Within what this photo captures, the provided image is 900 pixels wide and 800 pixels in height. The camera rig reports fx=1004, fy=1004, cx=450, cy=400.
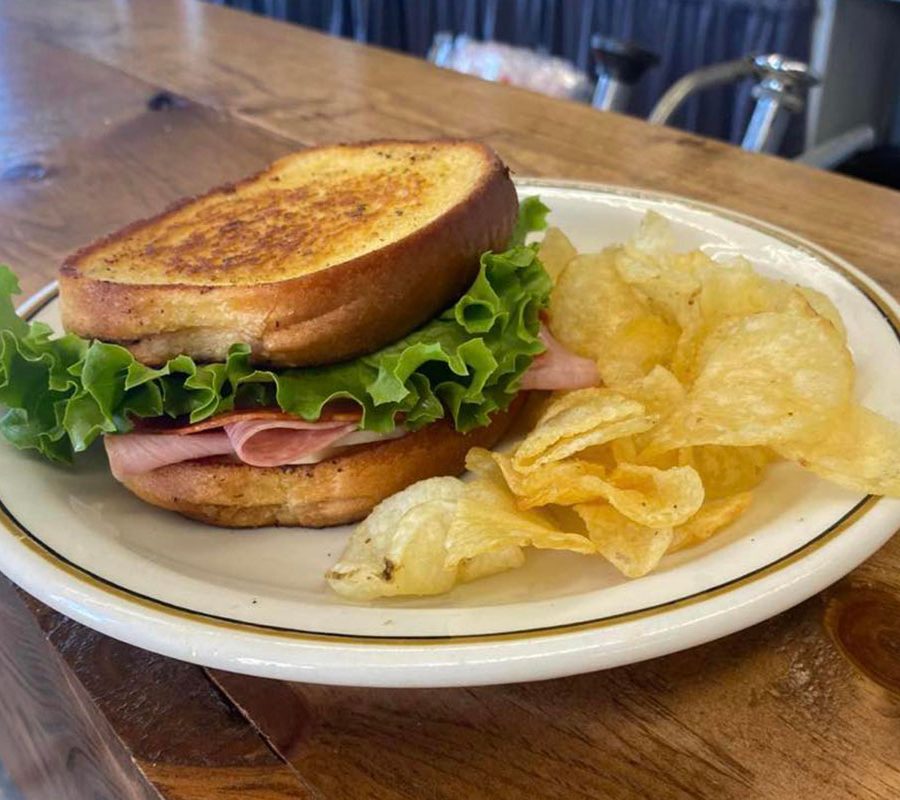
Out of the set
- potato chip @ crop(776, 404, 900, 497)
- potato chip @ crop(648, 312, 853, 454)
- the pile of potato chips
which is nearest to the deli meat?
the pile of potato chips

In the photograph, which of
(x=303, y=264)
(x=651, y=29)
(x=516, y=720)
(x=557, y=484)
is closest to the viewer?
(x=516, y=720)

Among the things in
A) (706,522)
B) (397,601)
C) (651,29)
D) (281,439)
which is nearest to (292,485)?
(281,439)

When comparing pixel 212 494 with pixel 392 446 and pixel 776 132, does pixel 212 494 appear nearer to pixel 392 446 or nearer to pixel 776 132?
pixel 392 446

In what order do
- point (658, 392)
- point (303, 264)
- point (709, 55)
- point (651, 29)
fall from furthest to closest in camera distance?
1. point (651, 29)
2. point (709, 55)
3. point (303, 264)
4. point (658, 392)

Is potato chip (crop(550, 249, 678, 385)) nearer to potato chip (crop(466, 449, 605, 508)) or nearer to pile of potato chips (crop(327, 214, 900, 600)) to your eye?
pile of potato chips (crop(327, 214, 900, 600))

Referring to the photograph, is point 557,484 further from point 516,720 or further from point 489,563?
point 516,720

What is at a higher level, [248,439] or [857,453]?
[857,453]
